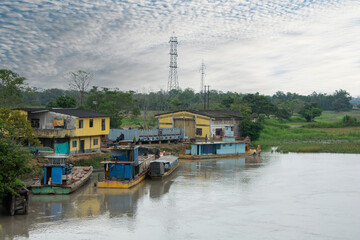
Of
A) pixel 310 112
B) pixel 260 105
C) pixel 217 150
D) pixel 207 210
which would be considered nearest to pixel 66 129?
pixel 207 210

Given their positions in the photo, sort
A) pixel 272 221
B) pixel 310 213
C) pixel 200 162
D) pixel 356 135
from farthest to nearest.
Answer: pixel 356 135 → pixel 200 162 → pixel 310 213 → pixel 272 221

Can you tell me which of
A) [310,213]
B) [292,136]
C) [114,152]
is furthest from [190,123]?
[310,213]

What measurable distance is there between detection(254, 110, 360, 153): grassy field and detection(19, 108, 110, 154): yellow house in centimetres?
2364

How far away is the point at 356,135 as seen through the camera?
173 ft

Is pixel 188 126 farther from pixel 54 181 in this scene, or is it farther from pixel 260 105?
pixel 54 181

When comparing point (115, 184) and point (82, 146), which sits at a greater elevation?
point (82, 146)

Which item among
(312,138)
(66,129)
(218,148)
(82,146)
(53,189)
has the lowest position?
(53,189)

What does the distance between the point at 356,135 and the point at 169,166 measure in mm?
35754

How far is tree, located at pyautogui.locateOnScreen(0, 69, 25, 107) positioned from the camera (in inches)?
1351

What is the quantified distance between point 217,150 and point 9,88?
72.3 ft

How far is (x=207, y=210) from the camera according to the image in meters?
19.4

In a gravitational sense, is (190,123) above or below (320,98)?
below

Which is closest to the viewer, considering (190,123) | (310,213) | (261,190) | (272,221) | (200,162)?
(272,221)

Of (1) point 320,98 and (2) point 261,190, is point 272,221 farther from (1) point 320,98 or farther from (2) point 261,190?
(1) point 320,98
